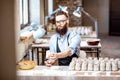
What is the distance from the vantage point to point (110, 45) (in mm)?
7551

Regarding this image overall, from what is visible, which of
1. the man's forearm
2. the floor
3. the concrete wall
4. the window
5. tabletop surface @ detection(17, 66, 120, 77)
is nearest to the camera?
tabletop surface @ detection(17, 66, 120, 77)

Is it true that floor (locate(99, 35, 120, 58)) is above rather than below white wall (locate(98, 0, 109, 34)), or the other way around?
below

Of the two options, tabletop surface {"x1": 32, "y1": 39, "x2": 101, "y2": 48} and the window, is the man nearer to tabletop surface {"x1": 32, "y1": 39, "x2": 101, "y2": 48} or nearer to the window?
tabletop surface {"x1": 32, "y1": 39, "x2": 101, "y2": 48}

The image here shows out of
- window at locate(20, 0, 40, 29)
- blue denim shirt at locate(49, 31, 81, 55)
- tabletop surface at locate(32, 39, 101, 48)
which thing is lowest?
tabletop surface at locate(32, 39, 101, 48)

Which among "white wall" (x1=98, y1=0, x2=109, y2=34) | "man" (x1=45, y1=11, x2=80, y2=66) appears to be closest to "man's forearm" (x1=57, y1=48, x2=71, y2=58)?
"man" (x1=45, y1=11, x2=80, y2=66)

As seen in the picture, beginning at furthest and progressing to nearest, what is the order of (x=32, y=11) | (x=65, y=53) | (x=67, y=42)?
1. (x=32, y=11)
2. (x=67, y=42)
3. (x=65, y=53)

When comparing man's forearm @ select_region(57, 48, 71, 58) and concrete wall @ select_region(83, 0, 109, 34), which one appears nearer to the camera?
man's forearm @ select_region(57, 48, 71, 58)

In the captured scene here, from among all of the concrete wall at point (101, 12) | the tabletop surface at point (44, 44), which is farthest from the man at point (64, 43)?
the concrete wall at point (101, 12)

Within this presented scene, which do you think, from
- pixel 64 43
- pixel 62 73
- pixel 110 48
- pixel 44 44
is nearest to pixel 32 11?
pixel 44 44

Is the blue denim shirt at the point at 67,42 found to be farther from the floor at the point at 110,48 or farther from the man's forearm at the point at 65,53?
the floor at the point at 110,48

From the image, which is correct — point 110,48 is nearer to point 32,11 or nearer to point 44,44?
point 32,11

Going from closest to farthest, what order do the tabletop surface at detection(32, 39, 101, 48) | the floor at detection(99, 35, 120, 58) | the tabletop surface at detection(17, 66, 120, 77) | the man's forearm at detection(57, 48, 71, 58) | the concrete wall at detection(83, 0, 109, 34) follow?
the tabletop surface at detection(17, 66, 120, 77) < the man's forearm at detection(57, 48, 71, 58) < the tabletop surface at detection(32, 39, 101, 48) < the floor at detection(99, 35, 120, 58) < the concrete wall at detection(83, 0, 109, 34)

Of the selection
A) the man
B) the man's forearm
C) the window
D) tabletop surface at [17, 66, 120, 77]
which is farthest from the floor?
tabletop surface at [17, 66, 120, 77]

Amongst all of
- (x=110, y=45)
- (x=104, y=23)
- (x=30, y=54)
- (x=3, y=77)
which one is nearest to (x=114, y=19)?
(x=104, y=23)
